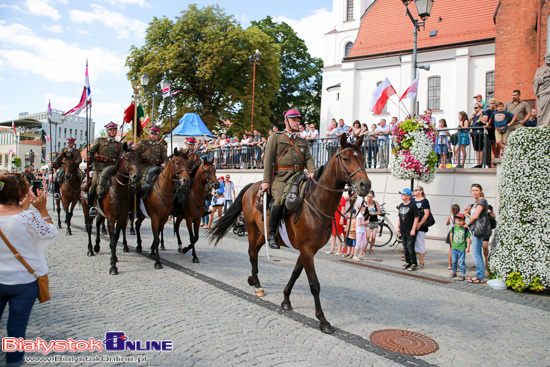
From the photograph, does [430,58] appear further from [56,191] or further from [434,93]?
[56,191]

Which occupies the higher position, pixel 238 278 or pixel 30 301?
pixel 30 301

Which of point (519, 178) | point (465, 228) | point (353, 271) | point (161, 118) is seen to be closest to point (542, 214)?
point (519, 178)

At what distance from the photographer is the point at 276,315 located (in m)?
5.53

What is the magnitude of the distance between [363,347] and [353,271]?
14.8 ft

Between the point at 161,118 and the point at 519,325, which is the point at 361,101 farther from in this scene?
the point at 519,325

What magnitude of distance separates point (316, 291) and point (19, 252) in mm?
3435

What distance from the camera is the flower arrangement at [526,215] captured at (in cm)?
733

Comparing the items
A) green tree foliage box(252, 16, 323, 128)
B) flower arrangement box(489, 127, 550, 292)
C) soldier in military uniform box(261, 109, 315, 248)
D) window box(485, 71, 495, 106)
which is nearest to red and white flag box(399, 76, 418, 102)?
flower arrangement box(489, 127, 550, 292)

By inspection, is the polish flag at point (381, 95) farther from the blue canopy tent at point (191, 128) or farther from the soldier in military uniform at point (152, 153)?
the blue canopy tent at point (191, 128)

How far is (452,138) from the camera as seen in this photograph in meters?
13.2

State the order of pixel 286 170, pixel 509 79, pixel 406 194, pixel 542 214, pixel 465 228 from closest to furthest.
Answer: pixel 286 170
pixel 542 214
pixel 465 228
pixel 406 194
pixel 509 79

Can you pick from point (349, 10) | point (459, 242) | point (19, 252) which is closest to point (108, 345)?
point (19, 252)

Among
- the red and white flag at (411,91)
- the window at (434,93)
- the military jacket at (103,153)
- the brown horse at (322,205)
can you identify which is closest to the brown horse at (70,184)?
the military jacket at (103,153)

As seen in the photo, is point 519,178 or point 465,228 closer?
point 519,178
